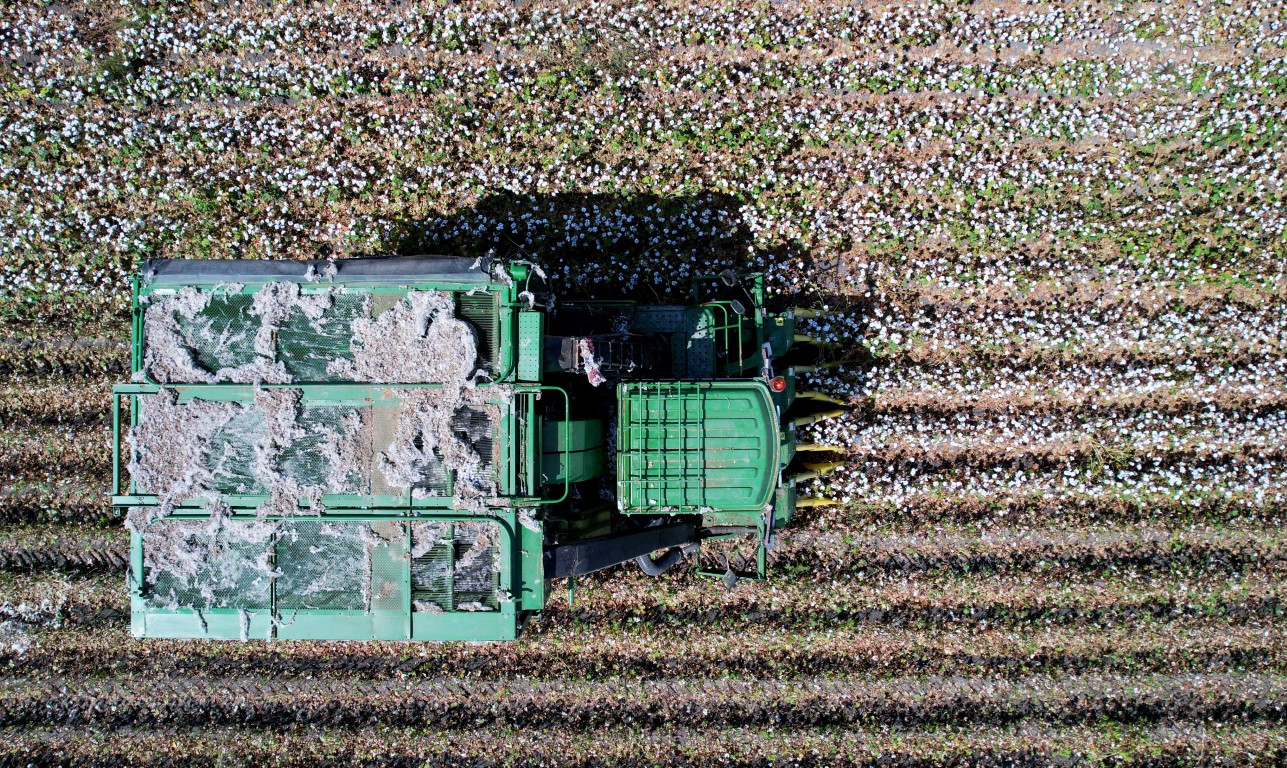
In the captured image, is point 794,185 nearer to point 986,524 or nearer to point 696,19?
point 696,19

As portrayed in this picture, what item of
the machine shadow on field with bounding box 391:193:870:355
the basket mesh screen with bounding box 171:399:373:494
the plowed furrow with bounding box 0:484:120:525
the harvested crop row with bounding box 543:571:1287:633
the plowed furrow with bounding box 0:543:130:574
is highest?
the machine shadow on field with bounding box 391:193:870:355

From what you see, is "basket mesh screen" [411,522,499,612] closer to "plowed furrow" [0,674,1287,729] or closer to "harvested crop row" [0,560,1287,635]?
"harvested crop row" [0,560,1287,635]

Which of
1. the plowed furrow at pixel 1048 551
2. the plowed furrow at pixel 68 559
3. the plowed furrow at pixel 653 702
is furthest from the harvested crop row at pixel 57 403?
the plowed furrow at pixel 1048 551

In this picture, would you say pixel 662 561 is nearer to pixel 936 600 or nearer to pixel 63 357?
pixel 936 600

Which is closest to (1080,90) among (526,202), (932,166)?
(932,166)

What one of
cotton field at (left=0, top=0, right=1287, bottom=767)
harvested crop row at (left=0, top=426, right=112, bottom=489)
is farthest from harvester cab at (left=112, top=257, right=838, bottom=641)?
harvested crop row at (left=0, top=426, right=112, bottom=489)

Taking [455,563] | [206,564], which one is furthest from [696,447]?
[206,564]
